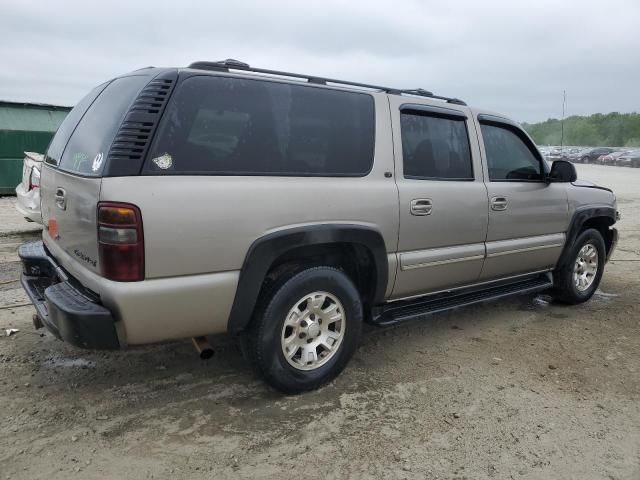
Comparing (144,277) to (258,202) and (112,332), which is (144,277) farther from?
(258,202)

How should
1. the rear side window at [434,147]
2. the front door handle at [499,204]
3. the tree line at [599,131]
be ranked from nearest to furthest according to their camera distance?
1. the rear side window at [434,147]
2. the front door handle at [499,204]
3. the tree line at [599,131]

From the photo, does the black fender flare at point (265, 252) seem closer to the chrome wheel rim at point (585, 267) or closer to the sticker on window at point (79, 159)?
the sticker on window at point (79, 159)

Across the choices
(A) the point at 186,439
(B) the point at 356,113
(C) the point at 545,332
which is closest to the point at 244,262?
(A) the point at 186,439

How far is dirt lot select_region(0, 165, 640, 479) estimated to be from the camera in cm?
251

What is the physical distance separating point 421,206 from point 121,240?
1922 millimetres

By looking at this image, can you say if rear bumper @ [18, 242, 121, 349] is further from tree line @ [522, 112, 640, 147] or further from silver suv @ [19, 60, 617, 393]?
tree line @ [522, 112, 640, 147]

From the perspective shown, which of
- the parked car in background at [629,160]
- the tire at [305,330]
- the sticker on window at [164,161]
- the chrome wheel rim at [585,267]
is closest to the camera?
the sticker on window at [164,161]

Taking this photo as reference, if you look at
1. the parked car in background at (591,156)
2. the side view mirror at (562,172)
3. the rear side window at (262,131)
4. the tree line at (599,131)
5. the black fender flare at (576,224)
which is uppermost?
the tree line at (599,131)

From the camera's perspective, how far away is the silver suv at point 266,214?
8.30 feet

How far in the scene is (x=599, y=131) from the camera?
89750 millimetres

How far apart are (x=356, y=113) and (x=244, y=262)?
4.12 feet

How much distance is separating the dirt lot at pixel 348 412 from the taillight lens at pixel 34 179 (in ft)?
8.09

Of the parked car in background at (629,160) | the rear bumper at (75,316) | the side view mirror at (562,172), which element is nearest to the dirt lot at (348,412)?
→ the rear bumper at (75,316)

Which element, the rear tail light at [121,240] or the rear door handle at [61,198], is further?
the rear door handle at [61,198]
